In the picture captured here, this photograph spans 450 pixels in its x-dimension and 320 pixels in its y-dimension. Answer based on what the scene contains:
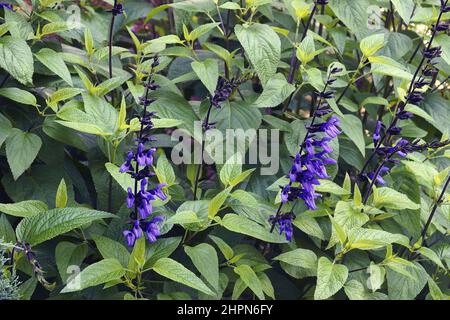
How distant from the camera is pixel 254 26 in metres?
2.21

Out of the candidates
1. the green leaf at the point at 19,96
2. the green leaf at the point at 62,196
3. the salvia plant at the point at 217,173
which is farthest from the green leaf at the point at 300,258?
the green leaf at the point at 19,96

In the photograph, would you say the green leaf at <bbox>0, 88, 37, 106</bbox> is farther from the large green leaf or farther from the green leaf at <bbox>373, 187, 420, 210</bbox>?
the green leaf at <bbox>373, 187, 420, 210</bbox>

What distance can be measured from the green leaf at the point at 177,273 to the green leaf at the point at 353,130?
80 centimetres

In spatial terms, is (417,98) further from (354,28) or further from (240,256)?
(240,256)

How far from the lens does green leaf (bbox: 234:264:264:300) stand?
6.29 feet

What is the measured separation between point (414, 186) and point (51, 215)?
49.8 inches

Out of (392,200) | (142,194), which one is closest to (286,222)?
(392,200)

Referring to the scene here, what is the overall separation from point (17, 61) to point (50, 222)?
53 centimetres

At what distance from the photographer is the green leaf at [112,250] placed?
1911 mm

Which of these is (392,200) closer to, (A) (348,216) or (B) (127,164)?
(A) (348,216)

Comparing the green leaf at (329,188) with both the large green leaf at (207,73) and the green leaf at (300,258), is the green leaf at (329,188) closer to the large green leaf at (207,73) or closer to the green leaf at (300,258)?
the green leaf at (300,258)

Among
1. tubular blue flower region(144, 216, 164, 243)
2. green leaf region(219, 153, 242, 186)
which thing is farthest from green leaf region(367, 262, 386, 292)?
tubular blue flower region(144, 216, 164, 243)

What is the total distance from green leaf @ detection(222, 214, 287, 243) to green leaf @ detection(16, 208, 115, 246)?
1.22ft
